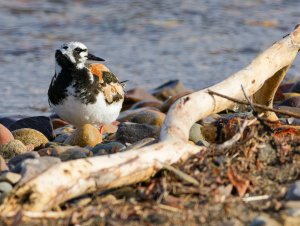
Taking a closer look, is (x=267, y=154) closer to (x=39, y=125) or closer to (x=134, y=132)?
(x=134, y=132)

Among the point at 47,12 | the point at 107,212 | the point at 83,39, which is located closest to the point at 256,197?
the point at 107,212

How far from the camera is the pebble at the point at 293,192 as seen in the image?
3466 millimetres

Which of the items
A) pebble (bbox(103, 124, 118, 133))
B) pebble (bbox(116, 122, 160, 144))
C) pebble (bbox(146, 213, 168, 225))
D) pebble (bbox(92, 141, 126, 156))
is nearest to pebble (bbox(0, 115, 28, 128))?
pebble (bbox(103, 124, 118, 133))

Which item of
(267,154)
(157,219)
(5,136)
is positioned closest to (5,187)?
(157,219)

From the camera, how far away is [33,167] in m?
3.43

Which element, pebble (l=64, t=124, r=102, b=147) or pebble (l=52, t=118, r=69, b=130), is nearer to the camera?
pebble (l=64, t=124, r=102, b=147)

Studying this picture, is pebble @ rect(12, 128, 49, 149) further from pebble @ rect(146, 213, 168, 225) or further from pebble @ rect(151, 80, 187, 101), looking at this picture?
pebble @ rect(151, 80, 187, 101)

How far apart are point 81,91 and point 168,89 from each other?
2.75 metres

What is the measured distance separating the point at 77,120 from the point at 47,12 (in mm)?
5785

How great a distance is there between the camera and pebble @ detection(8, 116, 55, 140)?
6.07 meters

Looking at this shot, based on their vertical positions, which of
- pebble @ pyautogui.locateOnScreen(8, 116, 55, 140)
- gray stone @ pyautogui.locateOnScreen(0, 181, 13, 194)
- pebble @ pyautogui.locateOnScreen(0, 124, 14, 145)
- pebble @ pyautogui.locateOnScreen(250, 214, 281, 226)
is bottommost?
pebble @ pyautogui.locateOnScreen(8, 116, 55, 140)

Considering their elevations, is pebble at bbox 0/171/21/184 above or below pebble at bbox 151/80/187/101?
above

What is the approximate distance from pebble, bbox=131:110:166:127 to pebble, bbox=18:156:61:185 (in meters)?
2.54

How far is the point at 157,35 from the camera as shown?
10.4m
